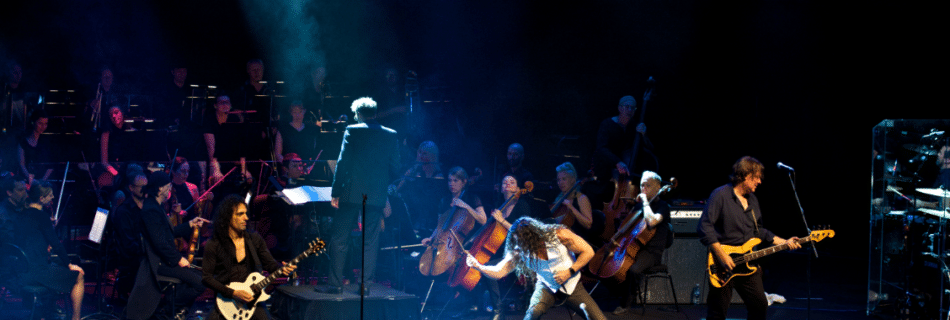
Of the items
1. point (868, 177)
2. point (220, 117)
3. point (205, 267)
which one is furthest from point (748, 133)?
point (205, 267)

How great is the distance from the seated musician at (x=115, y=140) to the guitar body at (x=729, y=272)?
6.73m

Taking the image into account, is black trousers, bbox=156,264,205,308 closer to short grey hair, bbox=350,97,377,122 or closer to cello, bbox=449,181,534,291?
short grey hair, bbox=350,97,377,122

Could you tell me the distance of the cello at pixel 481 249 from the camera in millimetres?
6223

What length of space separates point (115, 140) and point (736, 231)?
6978 mm

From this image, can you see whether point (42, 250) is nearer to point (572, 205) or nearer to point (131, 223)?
point (131, 223)

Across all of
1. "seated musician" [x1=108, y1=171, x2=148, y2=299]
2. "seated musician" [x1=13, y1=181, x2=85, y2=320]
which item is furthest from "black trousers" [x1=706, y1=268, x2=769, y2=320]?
"seated musician" [x1=13, y1=181, x2=85, y2=320]

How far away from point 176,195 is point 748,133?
24.2ft

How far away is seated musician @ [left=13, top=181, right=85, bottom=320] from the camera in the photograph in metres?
5.85

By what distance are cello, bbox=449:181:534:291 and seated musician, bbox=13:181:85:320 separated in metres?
3.18

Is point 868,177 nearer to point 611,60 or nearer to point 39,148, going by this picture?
point 611,60

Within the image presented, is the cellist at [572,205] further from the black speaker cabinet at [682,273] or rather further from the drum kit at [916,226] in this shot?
the drum kit at [916,226]

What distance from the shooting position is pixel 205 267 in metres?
4.93

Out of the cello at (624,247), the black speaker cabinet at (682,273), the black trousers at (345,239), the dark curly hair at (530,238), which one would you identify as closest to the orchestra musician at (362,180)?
the black trousers at (345,239)

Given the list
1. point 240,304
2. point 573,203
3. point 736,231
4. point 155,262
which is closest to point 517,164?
point 573,203
